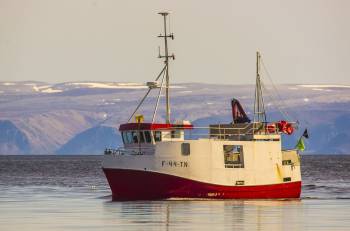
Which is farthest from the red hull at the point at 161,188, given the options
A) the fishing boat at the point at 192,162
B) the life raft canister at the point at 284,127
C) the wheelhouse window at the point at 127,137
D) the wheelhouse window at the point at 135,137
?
the life raft canister at the point at 284,127

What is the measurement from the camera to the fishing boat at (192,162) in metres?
91.8

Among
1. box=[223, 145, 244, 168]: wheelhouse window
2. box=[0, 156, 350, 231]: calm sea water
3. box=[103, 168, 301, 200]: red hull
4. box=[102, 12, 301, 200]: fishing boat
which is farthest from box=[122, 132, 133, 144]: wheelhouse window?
box=[223, 145, 244, 168]: wheelhouse window

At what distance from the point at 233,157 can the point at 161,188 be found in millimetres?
6894

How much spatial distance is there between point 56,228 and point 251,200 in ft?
103

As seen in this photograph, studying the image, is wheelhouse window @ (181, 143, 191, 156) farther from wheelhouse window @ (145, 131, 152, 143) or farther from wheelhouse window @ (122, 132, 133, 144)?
wheelhouse window @ (122, 132, 133, 144)

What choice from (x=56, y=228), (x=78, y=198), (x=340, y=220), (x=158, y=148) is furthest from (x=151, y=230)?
(x=78, y=198)

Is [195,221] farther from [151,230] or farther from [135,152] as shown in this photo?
[135,152]

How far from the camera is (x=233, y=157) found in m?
95.6

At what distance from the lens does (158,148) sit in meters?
91.6

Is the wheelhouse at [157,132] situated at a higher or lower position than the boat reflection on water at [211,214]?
higher

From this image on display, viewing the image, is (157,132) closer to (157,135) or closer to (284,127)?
(157,135)

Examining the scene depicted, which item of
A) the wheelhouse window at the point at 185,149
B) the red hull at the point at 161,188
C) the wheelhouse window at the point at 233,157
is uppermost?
the wheelhouse window at the point at 185,149

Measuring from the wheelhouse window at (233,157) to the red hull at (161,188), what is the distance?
1766 mm

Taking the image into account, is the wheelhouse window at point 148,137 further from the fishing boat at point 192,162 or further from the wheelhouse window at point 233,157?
the wheelhouse window at point 233,157
